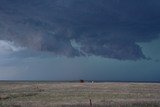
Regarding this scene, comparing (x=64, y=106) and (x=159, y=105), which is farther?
(x=64, y=106)

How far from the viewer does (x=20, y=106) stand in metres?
36.2

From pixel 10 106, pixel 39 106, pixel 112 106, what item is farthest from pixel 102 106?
pixel 10 106

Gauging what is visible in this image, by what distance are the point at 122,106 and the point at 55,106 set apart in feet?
22.9

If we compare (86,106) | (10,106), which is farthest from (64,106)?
(10,106)

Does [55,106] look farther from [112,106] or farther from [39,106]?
[112,106]

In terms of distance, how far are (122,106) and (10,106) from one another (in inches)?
440

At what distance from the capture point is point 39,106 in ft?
122

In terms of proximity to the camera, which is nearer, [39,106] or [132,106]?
[132,106]

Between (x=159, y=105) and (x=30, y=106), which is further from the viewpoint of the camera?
(x=30, y=106)

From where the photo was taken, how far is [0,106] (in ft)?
115

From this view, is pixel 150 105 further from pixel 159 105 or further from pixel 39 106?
pixel 39 106

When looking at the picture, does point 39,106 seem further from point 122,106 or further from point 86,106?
point 122,106

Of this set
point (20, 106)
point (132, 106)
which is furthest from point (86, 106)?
point (20, 106)

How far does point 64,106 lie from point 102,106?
434cm
